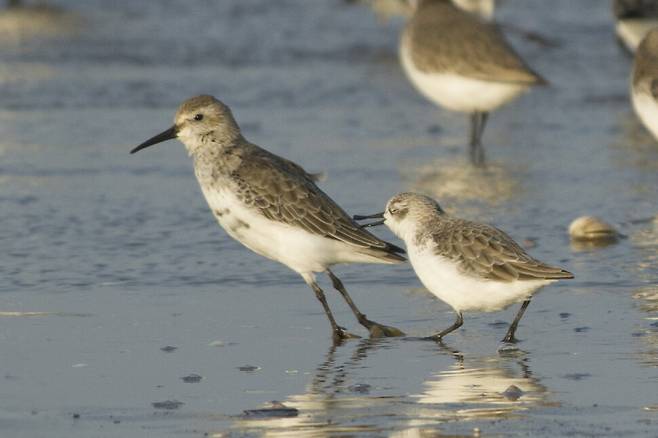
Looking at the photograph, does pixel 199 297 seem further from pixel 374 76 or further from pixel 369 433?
pixel 374 76

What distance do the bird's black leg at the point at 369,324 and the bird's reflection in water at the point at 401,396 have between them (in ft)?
0.72

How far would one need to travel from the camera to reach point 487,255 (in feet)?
21.9

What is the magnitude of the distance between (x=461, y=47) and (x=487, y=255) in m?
6.31

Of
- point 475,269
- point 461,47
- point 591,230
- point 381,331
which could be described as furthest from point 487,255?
point 461,47

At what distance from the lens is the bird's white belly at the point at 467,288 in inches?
259

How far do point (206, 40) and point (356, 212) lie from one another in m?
9.10

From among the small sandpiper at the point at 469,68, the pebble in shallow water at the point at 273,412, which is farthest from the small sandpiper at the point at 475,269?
the small sandpiper at the point at 469,68

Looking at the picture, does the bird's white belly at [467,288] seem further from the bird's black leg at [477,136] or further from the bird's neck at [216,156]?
the bird's black leg at [477,136]

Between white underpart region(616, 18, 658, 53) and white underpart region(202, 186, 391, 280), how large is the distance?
905 cm

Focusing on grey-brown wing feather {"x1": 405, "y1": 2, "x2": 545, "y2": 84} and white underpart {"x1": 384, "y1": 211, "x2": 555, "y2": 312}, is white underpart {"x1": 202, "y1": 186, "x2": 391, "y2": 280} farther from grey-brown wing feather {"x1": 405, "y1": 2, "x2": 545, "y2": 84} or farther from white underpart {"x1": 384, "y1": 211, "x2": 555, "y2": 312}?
grey-brown wing feather {"x1": 405, "y1": 2, "x2": 545, "y2": 84}

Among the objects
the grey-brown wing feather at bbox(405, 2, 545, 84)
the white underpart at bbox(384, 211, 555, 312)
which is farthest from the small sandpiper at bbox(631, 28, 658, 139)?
the white underpart at bbox(384, 211, 555, 312)

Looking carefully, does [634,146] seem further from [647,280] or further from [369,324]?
[369,324]

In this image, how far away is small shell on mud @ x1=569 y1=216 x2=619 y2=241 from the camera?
8812 millimetres

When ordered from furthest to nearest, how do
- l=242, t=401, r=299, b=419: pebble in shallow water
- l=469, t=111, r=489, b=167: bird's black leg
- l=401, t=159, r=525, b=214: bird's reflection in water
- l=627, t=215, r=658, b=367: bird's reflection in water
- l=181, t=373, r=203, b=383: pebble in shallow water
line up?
1. l=469, t=111, r=489, b=167: bird's black leg
2. l=401, t=159, r=525, b=214: bird's reflection in water
3. l=627, t=215, r=658, b=367: bird's reflection in water
4. l=181, t=373, r=203, b=383: pebble in shallow water
5. l=242, t=401, r=299, b=419: pebble in shallow water
